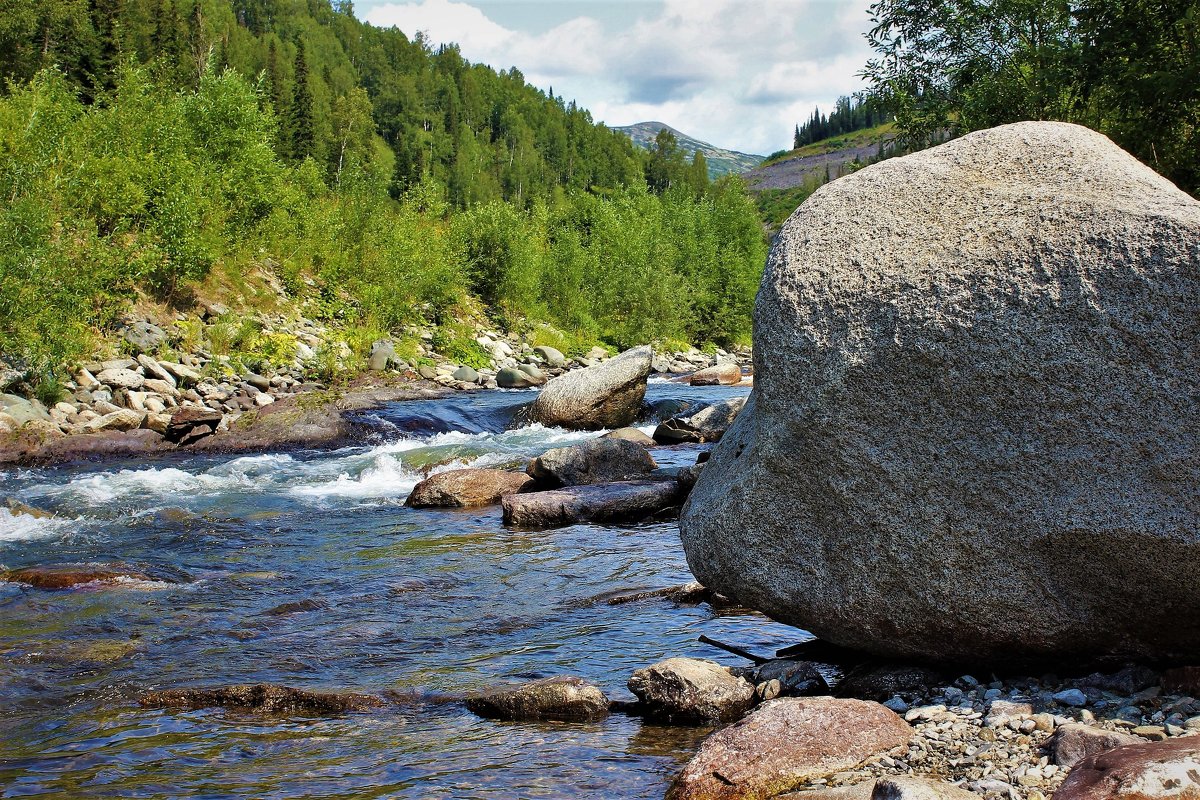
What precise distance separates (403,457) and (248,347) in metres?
10.9

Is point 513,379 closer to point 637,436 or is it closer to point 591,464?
point 637,436

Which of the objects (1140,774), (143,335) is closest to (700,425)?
(143,335)

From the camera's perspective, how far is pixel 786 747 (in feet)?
18.3

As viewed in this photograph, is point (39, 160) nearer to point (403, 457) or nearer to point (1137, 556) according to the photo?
point (403, 457)

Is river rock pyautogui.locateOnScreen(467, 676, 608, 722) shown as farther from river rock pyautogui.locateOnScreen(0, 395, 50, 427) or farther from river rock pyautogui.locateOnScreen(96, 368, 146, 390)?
river rock pyautogui.locateOnScreen(96, 368, 146, 390)

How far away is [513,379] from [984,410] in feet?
95.1

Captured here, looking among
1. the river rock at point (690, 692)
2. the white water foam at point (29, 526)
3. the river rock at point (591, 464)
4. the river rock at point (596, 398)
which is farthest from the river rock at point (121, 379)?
the river rock at point (690, 692)

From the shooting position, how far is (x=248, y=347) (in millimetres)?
28422

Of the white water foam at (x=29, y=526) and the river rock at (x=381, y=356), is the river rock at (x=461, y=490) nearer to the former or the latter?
the white water foam at (x=29, y=526)

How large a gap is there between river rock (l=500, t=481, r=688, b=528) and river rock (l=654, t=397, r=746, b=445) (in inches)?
293

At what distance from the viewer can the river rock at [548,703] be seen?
687 centimetres

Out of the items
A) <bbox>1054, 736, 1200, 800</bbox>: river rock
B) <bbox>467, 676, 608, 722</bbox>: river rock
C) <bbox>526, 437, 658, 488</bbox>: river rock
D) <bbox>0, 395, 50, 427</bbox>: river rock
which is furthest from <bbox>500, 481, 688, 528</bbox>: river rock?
<bbox>0, 395, 50, 427</bbox>: river rock

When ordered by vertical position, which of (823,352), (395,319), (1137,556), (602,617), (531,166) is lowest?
(602,617)

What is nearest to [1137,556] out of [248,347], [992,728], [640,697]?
[992,728]
